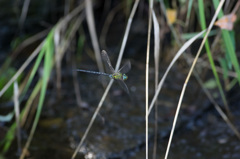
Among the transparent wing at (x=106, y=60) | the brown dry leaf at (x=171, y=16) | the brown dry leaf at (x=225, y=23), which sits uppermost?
the brown dry leaf at (x=171, y=16)

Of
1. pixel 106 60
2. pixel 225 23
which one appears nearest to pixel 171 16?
pixel 225 23

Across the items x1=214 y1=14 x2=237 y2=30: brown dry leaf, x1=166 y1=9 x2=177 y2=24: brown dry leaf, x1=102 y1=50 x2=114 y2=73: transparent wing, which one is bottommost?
x1=102 y1=50 x2=114 y2=73: transparent wing

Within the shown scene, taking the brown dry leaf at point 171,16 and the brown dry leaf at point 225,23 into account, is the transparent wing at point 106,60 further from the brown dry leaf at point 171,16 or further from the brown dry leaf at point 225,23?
the brown dry leaf at point 171,16

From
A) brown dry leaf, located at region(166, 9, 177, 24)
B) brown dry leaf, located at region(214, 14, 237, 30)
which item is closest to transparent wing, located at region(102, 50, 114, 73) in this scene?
brown dry leaf, located at region(214, 14, 237, 30)

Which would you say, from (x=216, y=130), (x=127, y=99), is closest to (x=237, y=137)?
(x=216, y=130)

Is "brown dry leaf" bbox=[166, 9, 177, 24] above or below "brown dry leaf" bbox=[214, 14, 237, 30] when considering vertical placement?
above

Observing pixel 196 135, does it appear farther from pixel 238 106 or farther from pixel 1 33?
pixel 1 33

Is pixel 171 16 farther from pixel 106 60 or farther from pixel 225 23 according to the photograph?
pixel 106 60

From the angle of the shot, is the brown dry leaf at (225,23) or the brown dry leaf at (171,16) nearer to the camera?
the brown dry leaf at (225,23)

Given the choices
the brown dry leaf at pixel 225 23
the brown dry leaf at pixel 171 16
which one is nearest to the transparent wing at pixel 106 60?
the brown dry leaf at pixel 225 23

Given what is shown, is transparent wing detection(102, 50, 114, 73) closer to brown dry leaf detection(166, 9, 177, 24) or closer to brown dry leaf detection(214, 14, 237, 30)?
brown dry leaf detection(214, 14, 237, 30)

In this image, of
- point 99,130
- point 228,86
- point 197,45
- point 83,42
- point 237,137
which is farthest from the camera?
point 83,42
